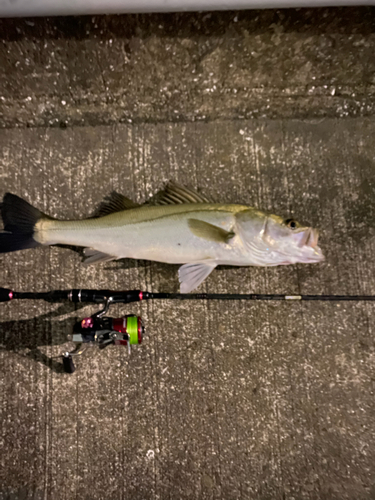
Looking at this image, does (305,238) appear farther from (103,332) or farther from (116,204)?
(103,332)

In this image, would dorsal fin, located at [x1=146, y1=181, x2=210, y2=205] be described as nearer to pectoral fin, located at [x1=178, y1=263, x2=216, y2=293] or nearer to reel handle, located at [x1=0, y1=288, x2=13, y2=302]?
pectoral fin, located at [x1=178, y1=263, x2=216, y2=293]

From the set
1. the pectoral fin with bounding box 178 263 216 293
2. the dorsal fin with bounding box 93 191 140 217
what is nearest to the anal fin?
the dorsal fin with bounding box 93 191 140 217

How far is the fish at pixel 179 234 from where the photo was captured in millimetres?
2336

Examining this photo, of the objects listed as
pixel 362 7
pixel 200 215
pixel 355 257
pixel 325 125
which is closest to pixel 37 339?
pixel 200 215

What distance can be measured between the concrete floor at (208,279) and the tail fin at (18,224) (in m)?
0.23

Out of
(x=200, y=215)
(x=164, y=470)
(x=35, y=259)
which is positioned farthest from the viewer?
(x=35, y=259)

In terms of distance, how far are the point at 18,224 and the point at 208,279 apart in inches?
70.1

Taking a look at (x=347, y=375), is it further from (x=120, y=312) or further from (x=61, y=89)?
(x=61, y=89)

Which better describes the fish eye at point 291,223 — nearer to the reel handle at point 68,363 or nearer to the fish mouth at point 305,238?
the fish mouth at point 305,238

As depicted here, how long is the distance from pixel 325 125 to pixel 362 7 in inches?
39.6

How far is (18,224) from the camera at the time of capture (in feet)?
8.53

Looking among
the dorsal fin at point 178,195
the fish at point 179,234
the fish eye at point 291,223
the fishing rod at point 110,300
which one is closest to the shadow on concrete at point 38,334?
the fishing rod at point 110,300

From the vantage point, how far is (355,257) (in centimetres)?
272

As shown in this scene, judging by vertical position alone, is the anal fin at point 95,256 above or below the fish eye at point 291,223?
below
